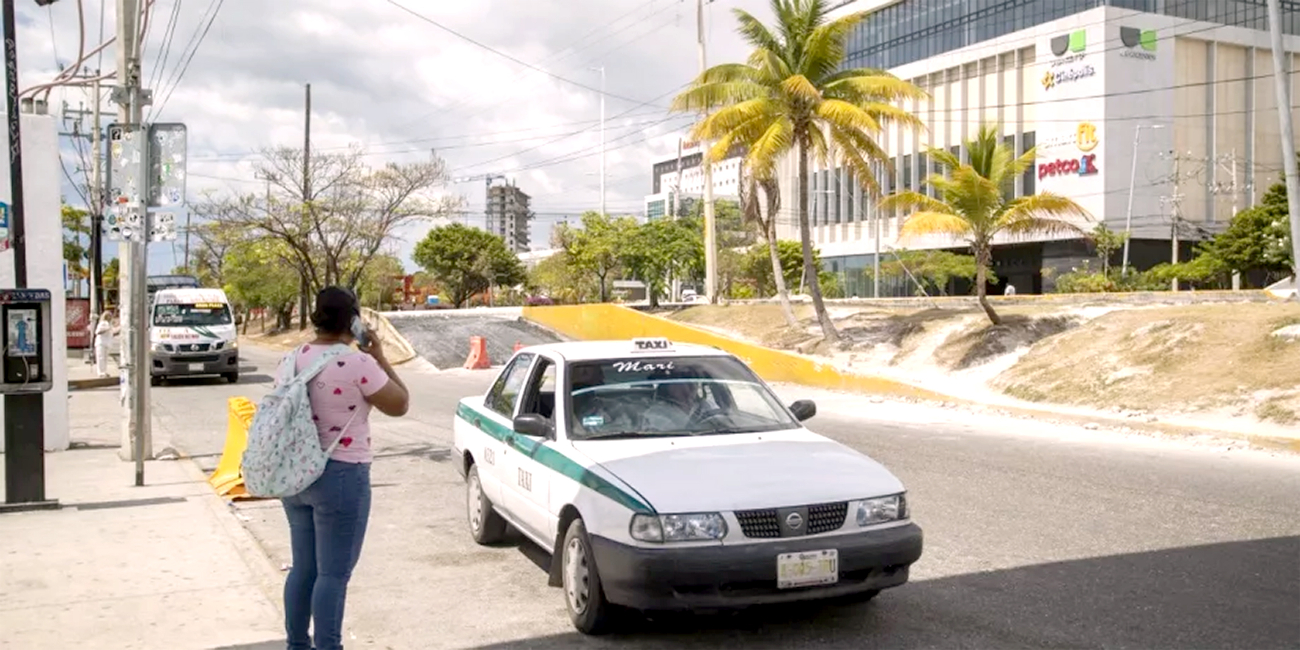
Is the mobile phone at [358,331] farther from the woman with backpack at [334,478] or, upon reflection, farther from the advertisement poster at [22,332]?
the advertisement poster at [22,332]

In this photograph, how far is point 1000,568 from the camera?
6.81 m

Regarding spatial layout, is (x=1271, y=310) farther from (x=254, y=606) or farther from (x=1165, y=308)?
(x=254, y=606)

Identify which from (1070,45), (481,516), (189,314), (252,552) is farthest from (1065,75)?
(252,552)

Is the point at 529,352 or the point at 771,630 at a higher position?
the point at 529,352

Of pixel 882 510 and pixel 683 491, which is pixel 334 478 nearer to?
pixel 683 491

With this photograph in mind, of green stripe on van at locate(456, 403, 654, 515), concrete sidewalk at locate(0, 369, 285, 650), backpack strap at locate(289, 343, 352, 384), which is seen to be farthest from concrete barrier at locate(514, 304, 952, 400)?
backpack strap at locate(289, 343, 352, 384)

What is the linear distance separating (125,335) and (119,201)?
2.13 metres

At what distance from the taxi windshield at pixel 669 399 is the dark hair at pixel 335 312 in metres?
1.80

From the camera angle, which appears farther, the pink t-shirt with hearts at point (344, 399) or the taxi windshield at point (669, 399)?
the taxi windshield at point (669, 399)

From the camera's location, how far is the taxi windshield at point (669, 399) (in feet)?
20.7

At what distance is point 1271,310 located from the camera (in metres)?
17.9

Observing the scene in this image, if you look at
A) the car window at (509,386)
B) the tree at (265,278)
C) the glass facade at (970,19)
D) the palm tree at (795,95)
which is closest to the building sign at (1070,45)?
the glass facade at (970,19)

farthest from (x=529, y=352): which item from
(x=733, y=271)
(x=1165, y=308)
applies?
(x=733, y=271)

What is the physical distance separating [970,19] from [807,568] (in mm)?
68963
